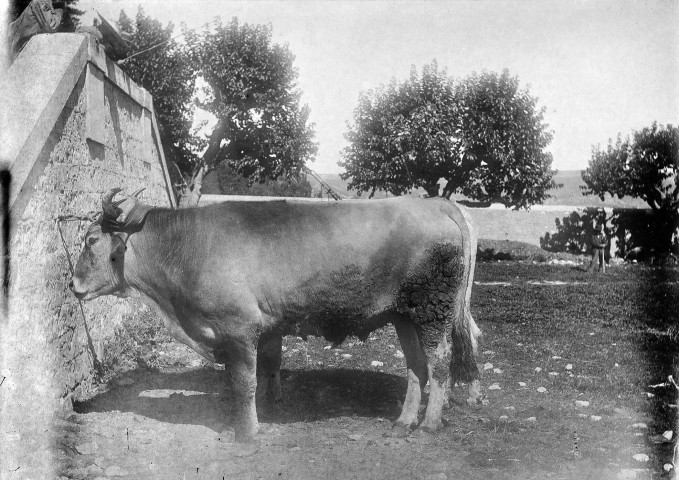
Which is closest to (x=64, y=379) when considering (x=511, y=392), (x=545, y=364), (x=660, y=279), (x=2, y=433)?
(x=2, y=433)

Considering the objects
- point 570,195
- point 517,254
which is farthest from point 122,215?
point 570,195

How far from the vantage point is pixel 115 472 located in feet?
16.2

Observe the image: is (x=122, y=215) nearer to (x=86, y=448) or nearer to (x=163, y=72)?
(x=86, y=448)

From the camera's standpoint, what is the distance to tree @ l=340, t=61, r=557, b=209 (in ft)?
92.7

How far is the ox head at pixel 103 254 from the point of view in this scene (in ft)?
19.5

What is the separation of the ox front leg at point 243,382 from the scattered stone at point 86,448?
4.00 ft

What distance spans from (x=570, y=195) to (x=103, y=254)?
301ft

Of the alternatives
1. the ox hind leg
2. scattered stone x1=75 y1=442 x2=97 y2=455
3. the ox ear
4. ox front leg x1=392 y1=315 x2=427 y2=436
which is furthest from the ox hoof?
the ox ear

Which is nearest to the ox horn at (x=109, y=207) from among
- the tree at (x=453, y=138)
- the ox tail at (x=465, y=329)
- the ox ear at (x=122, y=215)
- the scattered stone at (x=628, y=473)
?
the ox ear at (x=122, y=215)

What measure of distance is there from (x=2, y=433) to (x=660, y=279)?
67.9 feet

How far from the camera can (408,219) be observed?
625 cm

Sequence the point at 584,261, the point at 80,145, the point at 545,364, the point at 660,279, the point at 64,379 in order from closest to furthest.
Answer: the point at 64,379 → the point at 80,145 → the point at 545,364 → the point at 660,279 → the point at 584,261

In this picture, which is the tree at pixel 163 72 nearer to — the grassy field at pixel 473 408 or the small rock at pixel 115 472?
the grassy field at pixel 473 408

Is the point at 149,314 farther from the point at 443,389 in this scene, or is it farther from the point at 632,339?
the point at 632,339
